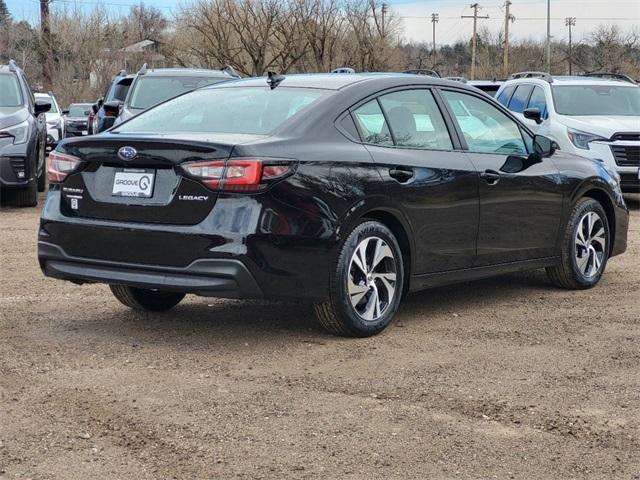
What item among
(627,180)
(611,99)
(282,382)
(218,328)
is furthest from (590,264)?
(611,99)

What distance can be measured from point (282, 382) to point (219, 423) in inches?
29.6

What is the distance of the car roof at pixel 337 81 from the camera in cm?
671

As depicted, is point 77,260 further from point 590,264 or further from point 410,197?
point 590,264

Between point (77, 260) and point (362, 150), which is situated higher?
point (362, 150)

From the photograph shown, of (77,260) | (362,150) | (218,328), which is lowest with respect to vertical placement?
(218,328)

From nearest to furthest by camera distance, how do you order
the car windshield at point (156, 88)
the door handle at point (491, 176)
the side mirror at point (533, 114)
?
the door handle at point (491, 176), the side mirror at point (533, 114), the car windshield at point (156, 88)

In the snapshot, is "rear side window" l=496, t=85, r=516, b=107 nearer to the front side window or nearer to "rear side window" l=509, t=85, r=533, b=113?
"rear side window" l=509, t=85, r=533, b=113

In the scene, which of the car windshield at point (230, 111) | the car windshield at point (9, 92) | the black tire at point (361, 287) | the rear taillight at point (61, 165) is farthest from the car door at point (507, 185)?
the car windshield at point (9, 92)

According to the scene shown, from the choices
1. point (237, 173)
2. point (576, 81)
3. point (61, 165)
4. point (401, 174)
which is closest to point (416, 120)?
point (401, 174)

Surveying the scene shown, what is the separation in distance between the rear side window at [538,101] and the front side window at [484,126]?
7.62 meters

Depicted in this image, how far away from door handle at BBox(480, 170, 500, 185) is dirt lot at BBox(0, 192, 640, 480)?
0.86m

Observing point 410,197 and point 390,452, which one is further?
point 410,197

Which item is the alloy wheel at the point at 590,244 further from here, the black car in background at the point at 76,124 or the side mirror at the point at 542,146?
the black car in background at the point at 76,124

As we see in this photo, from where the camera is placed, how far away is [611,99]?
15383 mm
